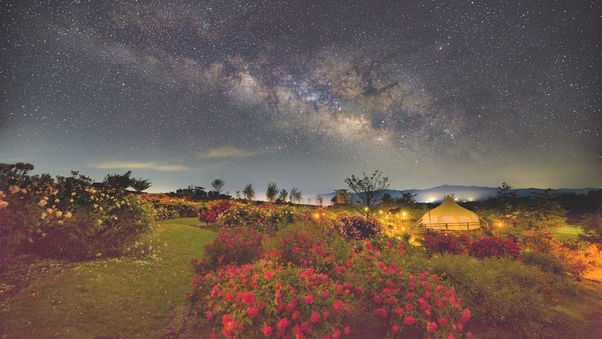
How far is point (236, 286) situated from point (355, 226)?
12622 millimetres

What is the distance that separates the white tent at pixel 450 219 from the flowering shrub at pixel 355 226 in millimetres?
9376

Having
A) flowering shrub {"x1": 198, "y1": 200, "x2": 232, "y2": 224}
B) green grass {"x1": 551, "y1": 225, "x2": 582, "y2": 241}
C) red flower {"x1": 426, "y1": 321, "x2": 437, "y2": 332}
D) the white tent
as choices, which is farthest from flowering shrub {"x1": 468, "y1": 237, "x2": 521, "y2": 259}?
the white tent

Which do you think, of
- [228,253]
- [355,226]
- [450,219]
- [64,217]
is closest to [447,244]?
[355,226]

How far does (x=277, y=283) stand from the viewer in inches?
142

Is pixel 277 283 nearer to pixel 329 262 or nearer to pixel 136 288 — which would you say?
pixel 329 262

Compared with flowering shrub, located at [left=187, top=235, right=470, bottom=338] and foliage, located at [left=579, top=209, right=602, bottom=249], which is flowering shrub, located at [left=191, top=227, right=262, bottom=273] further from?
foliage, located at [left=579, top=209, right=602, bottom=249]

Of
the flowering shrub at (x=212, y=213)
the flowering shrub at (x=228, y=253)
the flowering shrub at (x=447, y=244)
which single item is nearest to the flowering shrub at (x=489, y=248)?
the flowering shrub at (x=447, y=244)

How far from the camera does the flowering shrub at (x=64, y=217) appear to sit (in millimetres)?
6027

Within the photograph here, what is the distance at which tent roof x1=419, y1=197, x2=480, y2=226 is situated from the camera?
2370 cm

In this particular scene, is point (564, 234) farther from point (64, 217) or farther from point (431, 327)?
point (64, 217)

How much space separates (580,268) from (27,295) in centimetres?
1460

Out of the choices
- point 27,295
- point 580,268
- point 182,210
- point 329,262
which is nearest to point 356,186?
point 182,210

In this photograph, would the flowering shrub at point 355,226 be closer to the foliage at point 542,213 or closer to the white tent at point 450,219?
the white tent at point 450,219

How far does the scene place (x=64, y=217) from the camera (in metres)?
7.24
